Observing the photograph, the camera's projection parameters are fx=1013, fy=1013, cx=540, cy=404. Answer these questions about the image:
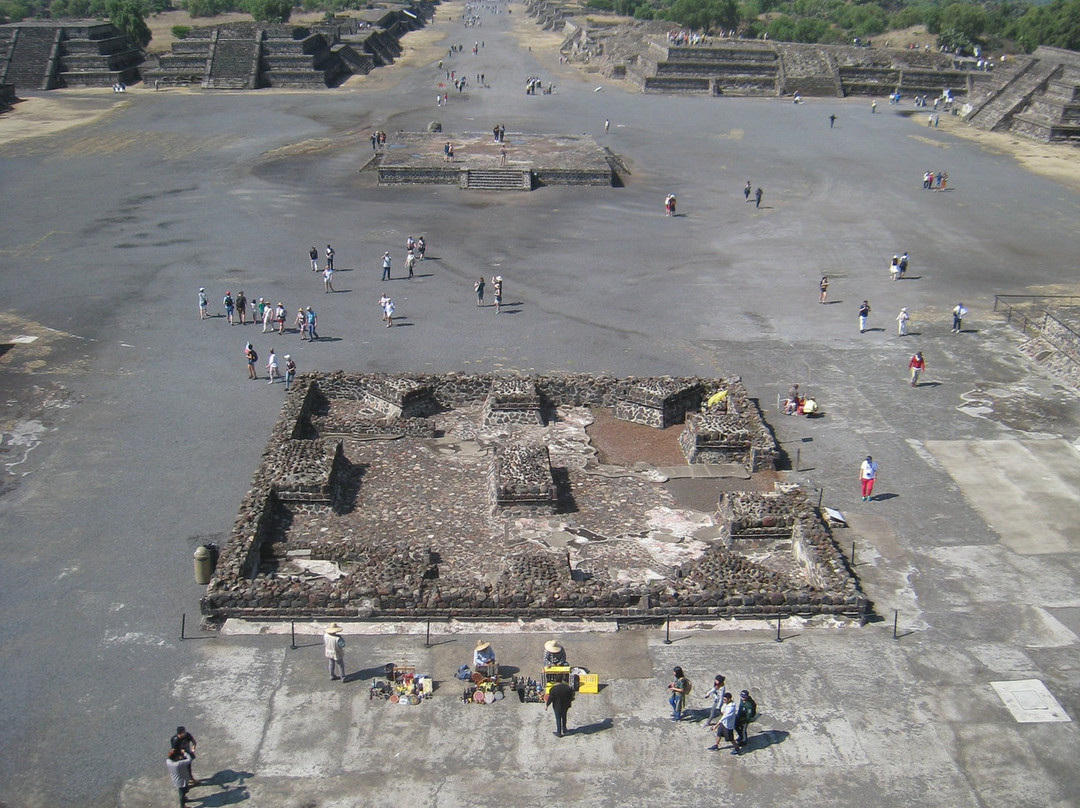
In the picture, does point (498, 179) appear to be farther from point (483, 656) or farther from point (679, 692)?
point (679, 692)

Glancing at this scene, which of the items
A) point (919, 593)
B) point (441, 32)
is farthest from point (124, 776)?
point (441, 32)

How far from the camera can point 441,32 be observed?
14125 centimetres

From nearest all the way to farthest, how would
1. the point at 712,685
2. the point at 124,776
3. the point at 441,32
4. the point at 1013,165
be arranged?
the point at 124,776
the point at 712,685
the point at 1013,165
the point at 441,32

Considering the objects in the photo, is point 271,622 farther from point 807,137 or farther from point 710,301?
point 807,137

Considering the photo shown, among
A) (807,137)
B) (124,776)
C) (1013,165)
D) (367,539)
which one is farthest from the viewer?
(807,137)

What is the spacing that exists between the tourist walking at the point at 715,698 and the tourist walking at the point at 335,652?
664 cm

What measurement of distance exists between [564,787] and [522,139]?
186 ft

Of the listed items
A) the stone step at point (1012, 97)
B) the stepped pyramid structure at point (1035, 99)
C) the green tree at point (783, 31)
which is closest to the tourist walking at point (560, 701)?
the stepped pyramid structure at point (1035, 99)

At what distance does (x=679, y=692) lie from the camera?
57.7ft

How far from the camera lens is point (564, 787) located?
16375 millimetres

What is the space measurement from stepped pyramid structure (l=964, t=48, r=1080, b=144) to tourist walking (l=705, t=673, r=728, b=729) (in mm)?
67470

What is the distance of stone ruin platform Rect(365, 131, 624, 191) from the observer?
58125 millimetres

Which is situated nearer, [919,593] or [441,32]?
[919,593]

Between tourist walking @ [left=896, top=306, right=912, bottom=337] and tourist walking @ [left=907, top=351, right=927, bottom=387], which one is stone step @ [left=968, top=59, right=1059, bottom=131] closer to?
tourist walking @ [left=896, top=306, right=912, bottom=337]
